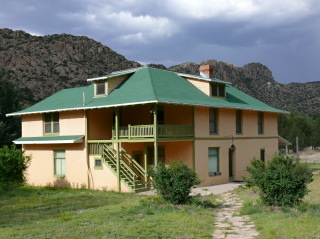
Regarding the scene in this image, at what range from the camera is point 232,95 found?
1214 inches

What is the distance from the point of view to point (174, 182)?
48.9 ft

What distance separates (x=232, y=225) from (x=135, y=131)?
1205 cm

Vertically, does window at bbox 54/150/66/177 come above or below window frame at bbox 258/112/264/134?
below

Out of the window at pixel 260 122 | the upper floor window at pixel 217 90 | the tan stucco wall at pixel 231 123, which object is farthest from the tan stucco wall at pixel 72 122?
the window at pixel 260 122

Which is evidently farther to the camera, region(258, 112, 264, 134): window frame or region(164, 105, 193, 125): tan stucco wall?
region(258, 112, 264, 134): window frame

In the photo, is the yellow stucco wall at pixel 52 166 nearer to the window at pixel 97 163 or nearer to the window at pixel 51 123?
the window at pixel 97 163

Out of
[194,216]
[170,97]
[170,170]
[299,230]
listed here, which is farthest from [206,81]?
[299,230]

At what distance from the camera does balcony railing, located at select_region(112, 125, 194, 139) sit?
2255cm

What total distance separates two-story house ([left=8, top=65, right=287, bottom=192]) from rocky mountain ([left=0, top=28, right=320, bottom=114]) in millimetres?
42097

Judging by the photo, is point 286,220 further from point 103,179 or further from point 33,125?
point 33,125

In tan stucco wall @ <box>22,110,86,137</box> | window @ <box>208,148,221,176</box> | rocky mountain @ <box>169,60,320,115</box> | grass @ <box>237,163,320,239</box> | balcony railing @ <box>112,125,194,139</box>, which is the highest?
rocky mountain @ <box>169,60,320,115</box>

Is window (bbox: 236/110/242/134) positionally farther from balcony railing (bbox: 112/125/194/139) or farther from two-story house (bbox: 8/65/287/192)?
balcony railing (bbox: 112/125/194/139)

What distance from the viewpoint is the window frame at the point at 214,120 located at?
26641mm

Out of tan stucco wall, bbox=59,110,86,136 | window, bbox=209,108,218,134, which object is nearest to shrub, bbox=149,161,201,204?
tan stucco wall, bbox=59,110,86,136
